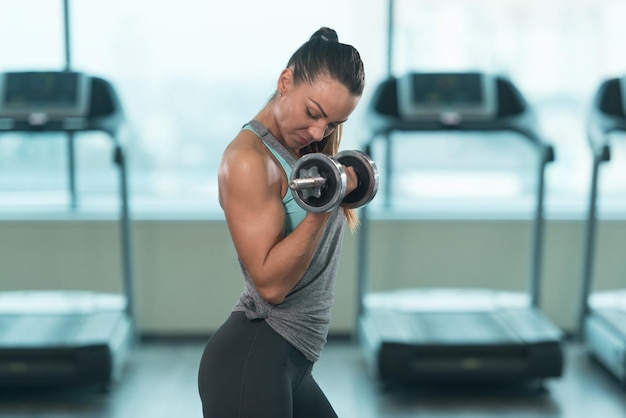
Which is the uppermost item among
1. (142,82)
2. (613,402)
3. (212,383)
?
(142,82)

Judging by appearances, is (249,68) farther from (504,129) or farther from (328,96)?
(328,96)

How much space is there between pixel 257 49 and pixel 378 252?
141 cm

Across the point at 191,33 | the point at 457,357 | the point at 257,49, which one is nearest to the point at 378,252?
the point at 457,357

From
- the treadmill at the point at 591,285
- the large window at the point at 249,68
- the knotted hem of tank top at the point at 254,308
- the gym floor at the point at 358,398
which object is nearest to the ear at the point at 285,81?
the knotted hem of tank top at the point at 254,308

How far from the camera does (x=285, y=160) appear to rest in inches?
67.1

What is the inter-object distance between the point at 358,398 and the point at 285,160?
2.28 metres

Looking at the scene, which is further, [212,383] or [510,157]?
[510,157]

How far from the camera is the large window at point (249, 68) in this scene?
4.69 metres

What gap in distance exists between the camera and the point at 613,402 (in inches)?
145

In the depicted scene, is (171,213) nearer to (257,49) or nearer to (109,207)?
(109,207)

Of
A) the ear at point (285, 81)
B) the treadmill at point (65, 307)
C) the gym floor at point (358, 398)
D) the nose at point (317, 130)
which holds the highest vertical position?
the ear at point (285, 81)

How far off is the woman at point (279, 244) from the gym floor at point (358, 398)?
6.31 ft

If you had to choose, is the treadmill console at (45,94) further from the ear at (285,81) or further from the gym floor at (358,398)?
the ear at (285,81)

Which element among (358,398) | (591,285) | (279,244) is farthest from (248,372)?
(591,285)
